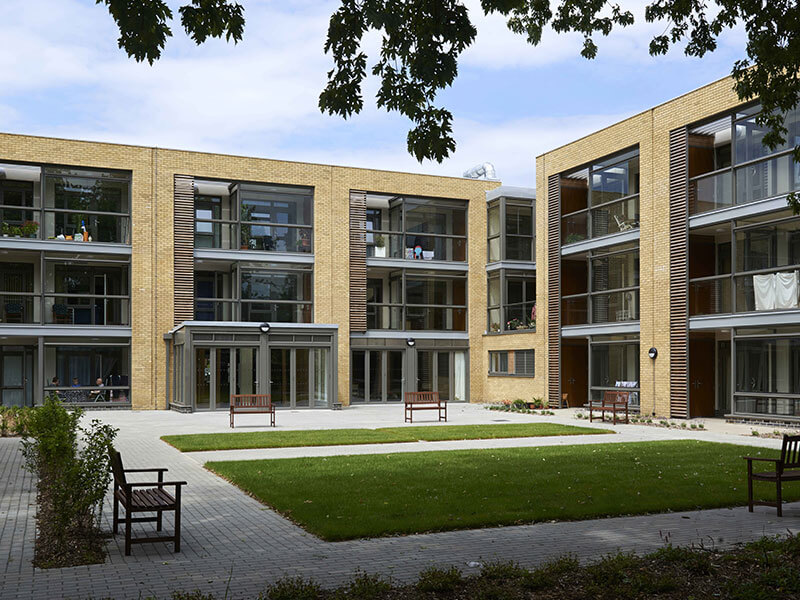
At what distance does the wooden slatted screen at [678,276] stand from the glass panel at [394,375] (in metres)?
12.3

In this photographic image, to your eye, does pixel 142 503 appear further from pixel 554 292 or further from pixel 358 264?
pixel 358 264

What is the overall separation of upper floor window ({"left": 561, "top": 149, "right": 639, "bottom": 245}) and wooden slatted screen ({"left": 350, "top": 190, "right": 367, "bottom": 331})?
26.6 feet

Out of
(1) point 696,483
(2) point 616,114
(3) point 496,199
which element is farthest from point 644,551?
(3) point 496,199

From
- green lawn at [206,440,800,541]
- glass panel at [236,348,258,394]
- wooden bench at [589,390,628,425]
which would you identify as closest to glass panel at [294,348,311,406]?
glass panel at [236,348,258,394]

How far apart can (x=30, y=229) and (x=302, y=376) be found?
1045cm

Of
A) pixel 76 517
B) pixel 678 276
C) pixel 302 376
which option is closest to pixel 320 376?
pixel 302 376

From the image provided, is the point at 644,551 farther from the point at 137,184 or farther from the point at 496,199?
the point at 496,199

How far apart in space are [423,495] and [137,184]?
73.9 ft

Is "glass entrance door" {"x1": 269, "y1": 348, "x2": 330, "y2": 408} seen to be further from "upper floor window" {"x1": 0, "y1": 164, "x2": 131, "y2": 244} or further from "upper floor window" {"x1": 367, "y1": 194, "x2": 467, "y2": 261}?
"upper floor window" {"x1": 0, "y1": 164, "x2": 131, "y2": 244}

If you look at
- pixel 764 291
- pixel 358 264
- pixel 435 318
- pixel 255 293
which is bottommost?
pixel 435 318

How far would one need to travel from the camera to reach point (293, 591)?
5863 mm

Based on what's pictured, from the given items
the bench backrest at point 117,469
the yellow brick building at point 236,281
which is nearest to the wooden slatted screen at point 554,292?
the yellow brick building at point 236,281

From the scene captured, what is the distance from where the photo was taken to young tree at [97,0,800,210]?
7664mm

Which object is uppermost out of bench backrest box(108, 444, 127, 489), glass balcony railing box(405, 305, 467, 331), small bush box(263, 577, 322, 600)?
glass balcony railing box(405, 305, 467, 331)
